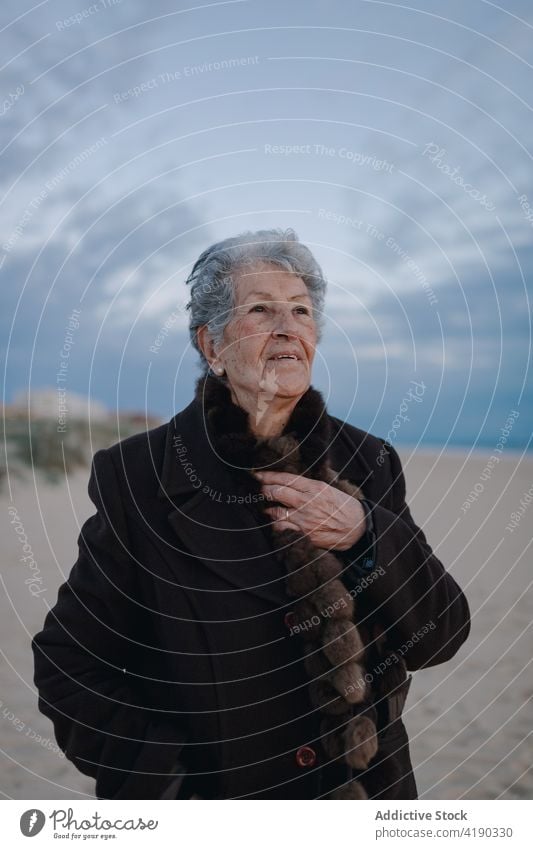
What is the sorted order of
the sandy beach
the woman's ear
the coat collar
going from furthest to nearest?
the sandy beach, the woman's ear, the coat collar

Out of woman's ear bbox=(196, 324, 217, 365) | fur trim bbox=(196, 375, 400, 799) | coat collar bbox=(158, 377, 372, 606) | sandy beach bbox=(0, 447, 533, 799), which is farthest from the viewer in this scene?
sandy beach bbox=(0, 447, 533, 799)

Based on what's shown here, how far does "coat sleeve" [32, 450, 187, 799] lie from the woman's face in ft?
1.71

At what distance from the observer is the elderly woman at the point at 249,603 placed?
7.48ft

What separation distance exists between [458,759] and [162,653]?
2.54m

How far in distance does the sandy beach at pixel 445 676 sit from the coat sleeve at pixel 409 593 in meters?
1.67

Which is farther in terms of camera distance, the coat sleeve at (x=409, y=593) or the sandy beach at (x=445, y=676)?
the sandy beach at (x=445, y=676)

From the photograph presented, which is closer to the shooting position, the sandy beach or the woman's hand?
the woman's hand

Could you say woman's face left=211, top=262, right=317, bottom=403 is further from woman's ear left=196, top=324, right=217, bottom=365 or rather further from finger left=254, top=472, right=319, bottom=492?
finger left=254, top=472, right=319, bottom=492

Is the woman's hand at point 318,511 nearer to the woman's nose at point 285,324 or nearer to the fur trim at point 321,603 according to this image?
the fur trim at point 321,603

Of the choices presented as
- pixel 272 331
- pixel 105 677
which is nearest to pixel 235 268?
pixel 272 331

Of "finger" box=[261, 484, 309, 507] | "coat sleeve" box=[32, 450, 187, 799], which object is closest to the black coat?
"coat sleeve" box=[32, 450, 187, 799]

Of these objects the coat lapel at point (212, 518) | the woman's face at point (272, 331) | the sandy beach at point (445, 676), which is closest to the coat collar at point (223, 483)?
the coat lapel at point (212, 518)

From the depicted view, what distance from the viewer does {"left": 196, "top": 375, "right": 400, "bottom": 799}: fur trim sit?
7.36ft
